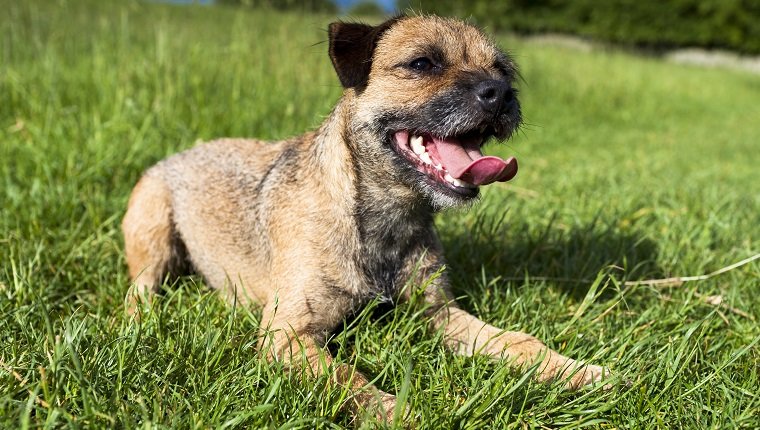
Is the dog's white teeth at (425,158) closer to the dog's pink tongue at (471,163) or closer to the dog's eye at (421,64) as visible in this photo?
the dog's pink tongue at (471,163)

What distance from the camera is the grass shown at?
76.8 inches

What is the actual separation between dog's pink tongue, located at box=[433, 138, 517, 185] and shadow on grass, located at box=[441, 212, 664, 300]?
0.78 metres

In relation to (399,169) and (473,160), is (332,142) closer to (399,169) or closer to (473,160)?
(399,169)

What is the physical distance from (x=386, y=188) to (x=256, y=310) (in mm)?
858

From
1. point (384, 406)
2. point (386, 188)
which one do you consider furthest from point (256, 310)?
point (384, 406)

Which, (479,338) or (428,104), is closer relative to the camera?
(428,104)

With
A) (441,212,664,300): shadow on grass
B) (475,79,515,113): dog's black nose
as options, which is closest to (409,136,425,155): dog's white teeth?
(475,79,515,113): dog's black nose

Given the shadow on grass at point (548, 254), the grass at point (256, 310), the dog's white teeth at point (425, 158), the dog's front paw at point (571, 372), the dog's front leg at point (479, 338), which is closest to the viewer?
the grass at point (256, 310)

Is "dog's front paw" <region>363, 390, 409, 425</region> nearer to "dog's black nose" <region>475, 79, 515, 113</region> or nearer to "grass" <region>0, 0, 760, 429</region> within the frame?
"grass" <region>0, 0, 760, 429</region>

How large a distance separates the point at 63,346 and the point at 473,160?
165 centimetres

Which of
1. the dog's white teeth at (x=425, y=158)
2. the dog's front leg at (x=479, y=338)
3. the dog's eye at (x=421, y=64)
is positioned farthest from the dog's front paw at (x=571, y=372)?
the dog's eye at (x=421, y=64)

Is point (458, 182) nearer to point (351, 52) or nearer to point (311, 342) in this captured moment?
point (351, 52)

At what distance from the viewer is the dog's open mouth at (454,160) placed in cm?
238

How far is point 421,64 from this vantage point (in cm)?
259
